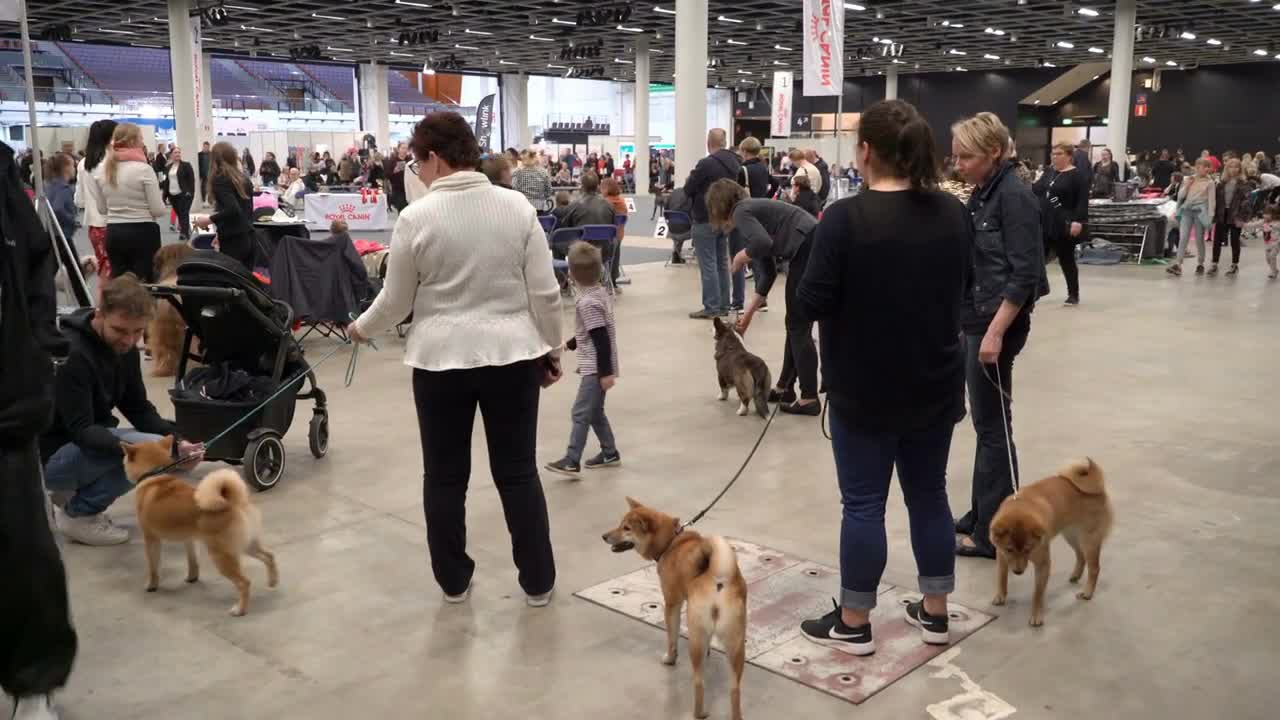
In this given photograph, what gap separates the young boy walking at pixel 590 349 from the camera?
4.74 meters

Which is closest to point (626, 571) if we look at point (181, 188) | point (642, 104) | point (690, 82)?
point (690, 82)

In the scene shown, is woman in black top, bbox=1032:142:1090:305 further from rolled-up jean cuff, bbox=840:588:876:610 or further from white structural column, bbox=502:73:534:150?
white structural column, bbox=502:73:534:150

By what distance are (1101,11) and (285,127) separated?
29.9 metres

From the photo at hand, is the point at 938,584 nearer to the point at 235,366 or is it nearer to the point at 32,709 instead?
the point at 32,709

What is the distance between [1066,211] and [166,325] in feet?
29.2

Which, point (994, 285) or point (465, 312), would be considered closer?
point (465, 312)

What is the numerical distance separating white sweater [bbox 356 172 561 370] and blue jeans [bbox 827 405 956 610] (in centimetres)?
104

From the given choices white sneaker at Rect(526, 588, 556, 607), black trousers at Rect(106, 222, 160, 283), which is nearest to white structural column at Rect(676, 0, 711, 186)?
black trousers at Rect(106, 222, 160, 283)

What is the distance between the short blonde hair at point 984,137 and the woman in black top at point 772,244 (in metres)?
1.85

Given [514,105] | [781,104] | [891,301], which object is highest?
[514,105]

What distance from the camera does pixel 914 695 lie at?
9.62 feet

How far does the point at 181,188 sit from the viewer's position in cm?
1680

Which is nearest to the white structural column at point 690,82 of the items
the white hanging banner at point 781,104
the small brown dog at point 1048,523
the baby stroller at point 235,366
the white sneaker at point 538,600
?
the white hanging banner at point 781,104

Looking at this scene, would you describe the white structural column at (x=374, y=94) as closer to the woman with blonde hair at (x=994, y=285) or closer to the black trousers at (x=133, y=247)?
the black trousers at (x=133, y=247)
